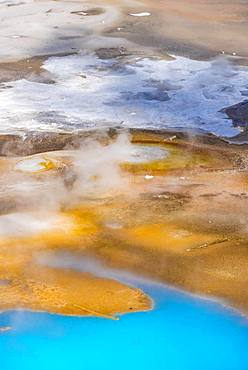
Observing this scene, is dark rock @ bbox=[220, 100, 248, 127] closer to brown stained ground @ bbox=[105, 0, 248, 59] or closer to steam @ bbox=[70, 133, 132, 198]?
steam @ bbox=[70, 133, 132, 198]

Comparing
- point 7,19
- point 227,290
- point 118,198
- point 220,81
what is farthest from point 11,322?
point 7,19

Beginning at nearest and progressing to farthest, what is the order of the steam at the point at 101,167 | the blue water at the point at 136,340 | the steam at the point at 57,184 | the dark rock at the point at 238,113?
1. the blue water at the point at 136,340
2. the steam at the point at 57,184
3. the steam at the point at 101,167
4. the dark rock at the point at 238,113

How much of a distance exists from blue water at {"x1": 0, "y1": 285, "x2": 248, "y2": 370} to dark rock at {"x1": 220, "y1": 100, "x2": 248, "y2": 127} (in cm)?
589

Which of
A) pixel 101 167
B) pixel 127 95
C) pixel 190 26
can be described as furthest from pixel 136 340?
pixel 190 26

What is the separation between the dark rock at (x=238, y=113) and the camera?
41.1 ft

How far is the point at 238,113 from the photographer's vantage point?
42.4 ft

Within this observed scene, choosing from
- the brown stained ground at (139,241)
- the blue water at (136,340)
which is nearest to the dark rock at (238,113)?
the brown stained ground at (139,241)

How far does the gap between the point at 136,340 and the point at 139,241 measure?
182cm

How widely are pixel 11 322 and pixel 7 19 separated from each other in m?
15.8

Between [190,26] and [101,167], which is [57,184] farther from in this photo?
[190,26]

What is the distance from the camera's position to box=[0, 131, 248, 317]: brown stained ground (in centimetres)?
738

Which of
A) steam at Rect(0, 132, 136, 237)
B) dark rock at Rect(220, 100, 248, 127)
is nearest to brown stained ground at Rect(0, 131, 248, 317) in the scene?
steam at Rect(0, 132, 136, 237)

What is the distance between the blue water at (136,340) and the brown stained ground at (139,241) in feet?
0.64

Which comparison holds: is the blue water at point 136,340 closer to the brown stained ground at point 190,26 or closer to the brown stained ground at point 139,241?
the brown stained ground at point 139,241
